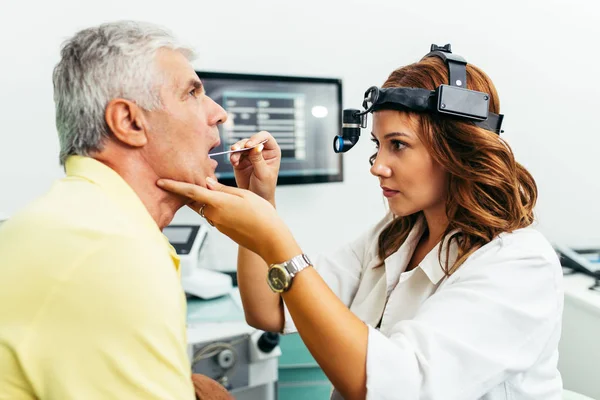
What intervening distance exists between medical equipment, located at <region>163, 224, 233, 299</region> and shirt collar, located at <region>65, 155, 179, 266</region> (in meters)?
0.88

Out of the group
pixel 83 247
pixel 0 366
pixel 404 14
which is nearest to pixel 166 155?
pixel 83 247

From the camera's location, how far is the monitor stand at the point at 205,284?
5.88ft

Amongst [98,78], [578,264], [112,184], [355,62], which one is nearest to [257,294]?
[112,184]

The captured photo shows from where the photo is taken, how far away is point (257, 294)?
128 centimetres

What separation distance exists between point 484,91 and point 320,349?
70 centimetres

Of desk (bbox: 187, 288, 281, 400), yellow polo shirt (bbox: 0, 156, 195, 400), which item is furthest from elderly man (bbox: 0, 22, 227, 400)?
desk (bbox: 187, 288, 281, 400)

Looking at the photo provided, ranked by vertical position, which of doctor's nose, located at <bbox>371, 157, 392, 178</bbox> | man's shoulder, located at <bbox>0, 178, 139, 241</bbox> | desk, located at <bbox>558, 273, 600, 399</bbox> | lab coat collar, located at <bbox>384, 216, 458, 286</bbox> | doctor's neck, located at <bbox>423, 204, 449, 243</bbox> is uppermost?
man's shoulder, located at <bbox>0, 178, 139, 241</bbox>

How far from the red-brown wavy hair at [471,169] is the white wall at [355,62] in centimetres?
98

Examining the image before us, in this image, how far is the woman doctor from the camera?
0.92 metres

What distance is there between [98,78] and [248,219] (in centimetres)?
37

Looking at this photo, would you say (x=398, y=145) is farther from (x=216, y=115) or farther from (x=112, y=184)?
(x=112, y=184)

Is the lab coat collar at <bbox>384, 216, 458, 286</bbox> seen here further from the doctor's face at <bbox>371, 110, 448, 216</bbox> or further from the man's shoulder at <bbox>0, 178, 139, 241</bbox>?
the man's shoulder at <bbox>0, 178, 139, 241</bbox>

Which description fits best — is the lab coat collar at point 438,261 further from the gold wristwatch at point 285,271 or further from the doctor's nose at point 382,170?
the gold wristwatch at point 285,271

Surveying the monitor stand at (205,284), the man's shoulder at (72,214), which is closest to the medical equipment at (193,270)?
the monitor stand at (205,284)
